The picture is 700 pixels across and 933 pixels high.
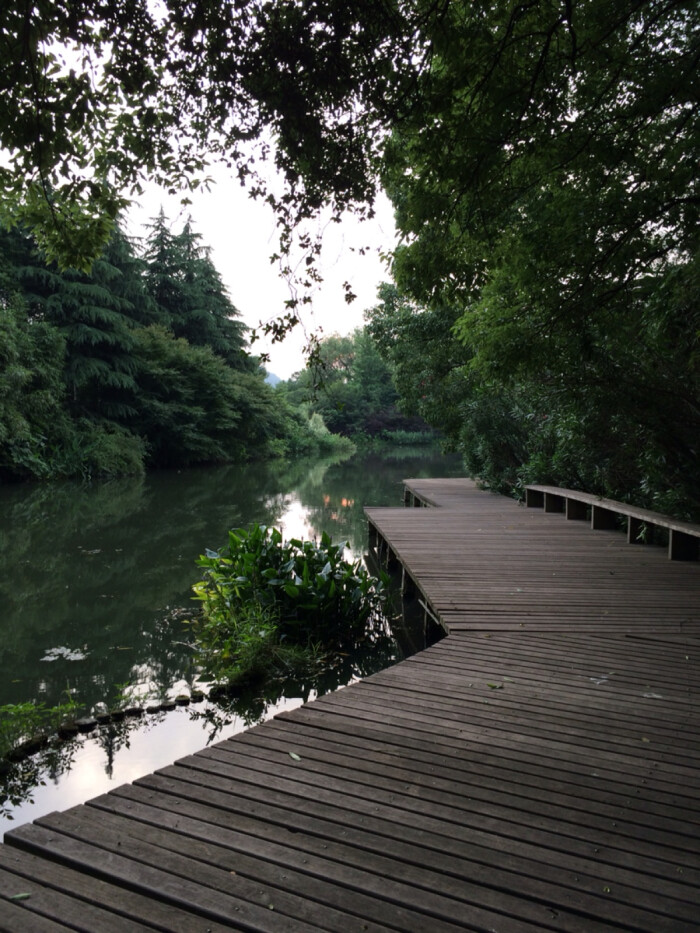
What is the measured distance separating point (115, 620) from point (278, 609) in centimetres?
198

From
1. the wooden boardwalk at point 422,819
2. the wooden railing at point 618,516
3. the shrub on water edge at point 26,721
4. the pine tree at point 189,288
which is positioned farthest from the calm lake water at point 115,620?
the pine tree at point 189,288

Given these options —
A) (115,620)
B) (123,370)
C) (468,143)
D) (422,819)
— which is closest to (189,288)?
(123,370)

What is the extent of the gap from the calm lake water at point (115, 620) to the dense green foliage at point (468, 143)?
9.52 ft

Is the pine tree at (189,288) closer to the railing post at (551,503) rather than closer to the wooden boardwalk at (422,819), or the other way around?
the railing post at (551,503)

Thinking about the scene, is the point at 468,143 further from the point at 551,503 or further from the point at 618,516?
the point at 551,503

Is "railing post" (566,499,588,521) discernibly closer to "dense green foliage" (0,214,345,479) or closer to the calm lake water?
the calm lake water

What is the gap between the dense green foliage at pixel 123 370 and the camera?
64.0 feet

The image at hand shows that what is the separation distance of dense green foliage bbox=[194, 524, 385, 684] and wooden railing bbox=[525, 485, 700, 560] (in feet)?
9.33

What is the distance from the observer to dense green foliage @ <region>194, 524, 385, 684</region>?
17.0 ft

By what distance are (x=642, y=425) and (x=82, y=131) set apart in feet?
17.8

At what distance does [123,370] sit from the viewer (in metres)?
24.6

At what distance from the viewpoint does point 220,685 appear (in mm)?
4828

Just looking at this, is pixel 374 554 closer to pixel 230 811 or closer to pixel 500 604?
pixel 500 604

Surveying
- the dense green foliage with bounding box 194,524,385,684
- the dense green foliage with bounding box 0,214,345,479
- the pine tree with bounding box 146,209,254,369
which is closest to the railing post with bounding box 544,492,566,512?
the dense green foliage with bounding box 194,524,385,684
